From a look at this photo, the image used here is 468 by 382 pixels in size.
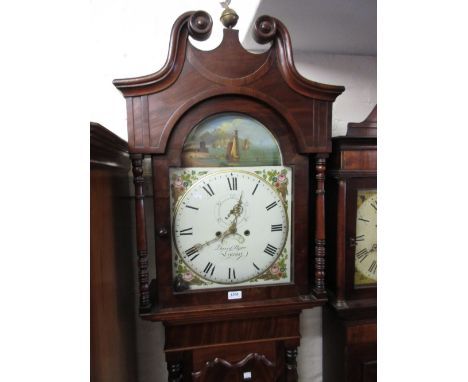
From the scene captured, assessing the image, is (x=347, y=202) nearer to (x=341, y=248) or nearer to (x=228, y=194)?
(x=341, y=248)

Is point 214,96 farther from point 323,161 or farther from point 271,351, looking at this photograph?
point 271,351

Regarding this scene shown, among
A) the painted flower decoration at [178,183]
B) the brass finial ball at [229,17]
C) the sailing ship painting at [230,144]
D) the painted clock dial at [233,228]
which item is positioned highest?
the brass finial ball at [229,17]

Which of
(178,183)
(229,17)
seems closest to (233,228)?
(178,183)

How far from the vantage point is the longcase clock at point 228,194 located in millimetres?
726

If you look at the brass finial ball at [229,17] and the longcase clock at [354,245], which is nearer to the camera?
the brass finial ball at [229,17]

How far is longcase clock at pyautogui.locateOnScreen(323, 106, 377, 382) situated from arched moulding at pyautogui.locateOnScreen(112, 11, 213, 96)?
50 cm

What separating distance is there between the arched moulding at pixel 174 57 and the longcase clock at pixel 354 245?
50cm

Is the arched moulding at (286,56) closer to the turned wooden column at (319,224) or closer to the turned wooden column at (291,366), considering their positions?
the turned wooden column at (319,224)

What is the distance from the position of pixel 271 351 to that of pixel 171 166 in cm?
63

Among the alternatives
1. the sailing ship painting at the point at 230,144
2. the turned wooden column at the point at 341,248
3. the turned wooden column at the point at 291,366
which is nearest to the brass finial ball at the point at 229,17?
the sailing ship painting at the point at 230,144

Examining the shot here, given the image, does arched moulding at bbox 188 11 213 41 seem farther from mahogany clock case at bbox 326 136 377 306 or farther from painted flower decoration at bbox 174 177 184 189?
mahogany clock case at bbox 326 136 377 306

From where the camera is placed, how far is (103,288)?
0.68 meters

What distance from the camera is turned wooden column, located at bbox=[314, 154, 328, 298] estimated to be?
796 millimetres
